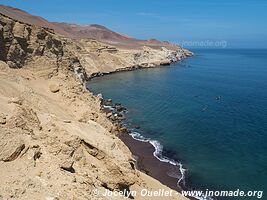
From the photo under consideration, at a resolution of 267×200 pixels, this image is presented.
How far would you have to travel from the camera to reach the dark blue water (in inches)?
1182

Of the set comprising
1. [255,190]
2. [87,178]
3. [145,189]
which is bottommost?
[255,190]

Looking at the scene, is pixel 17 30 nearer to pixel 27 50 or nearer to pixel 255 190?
pixel 27 50

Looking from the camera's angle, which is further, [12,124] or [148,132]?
[148,132]

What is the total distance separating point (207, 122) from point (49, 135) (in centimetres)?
3234

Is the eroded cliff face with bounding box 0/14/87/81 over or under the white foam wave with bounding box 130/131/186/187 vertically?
over

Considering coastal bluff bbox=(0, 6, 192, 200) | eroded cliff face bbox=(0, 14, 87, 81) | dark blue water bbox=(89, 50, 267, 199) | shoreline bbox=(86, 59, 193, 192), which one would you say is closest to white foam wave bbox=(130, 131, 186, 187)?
shoreline bbox=(86, 59, 193, 192)

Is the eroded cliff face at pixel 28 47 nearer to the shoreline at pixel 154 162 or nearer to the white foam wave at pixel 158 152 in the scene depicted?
the shoreline at pixel 154 162

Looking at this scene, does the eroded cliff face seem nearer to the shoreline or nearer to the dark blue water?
the shoreline

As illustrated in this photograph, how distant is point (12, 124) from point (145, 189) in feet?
27.5

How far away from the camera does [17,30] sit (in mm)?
28547

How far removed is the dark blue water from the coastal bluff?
30.9 ft

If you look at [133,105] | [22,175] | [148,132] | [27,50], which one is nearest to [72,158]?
[22,175]

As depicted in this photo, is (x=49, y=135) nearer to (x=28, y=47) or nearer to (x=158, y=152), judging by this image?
(x=28, y=47)

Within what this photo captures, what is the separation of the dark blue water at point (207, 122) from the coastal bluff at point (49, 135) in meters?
9.42
